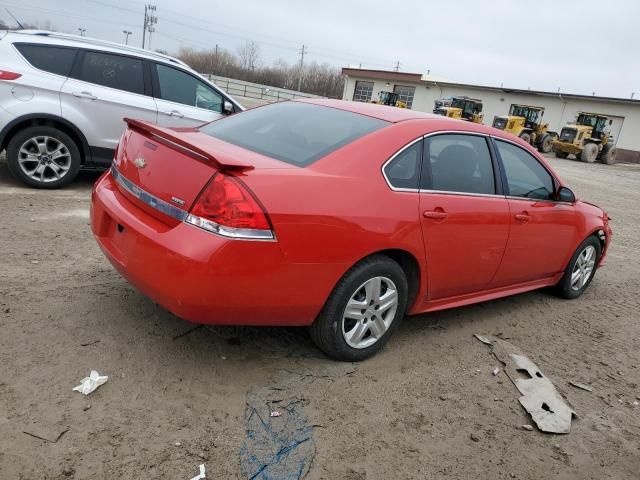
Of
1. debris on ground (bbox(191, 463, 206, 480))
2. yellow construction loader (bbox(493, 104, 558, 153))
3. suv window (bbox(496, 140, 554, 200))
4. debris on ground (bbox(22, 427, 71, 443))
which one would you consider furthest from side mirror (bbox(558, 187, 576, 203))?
yellow construction loader (bbox(493, 104, 558, 153))

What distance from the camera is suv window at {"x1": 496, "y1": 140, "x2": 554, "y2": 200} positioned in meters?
4.11

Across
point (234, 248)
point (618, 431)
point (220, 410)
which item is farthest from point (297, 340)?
point (618, 431)

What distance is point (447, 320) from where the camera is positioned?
169 inches

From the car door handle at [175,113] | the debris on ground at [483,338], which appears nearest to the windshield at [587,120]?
the car door handle at [175,113]

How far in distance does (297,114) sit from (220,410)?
2053 mm

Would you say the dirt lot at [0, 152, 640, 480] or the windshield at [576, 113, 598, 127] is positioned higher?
the windshield at [576, 113, 598, 127]

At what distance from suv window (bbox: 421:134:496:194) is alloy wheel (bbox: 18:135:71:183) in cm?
468

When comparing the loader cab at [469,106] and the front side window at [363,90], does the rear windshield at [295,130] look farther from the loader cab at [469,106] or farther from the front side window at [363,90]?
the front side window at [363,90]

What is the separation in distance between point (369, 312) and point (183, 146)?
4.83 feet

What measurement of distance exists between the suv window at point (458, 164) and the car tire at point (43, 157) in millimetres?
4623

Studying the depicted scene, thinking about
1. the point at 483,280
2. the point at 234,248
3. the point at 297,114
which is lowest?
the point at 483,280

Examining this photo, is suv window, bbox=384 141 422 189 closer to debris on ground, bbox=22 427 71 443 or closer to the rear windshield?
the rear windshield

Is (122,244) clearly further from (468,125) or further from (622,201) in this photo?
(622,201)

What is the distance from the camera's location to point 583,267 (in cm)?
523
